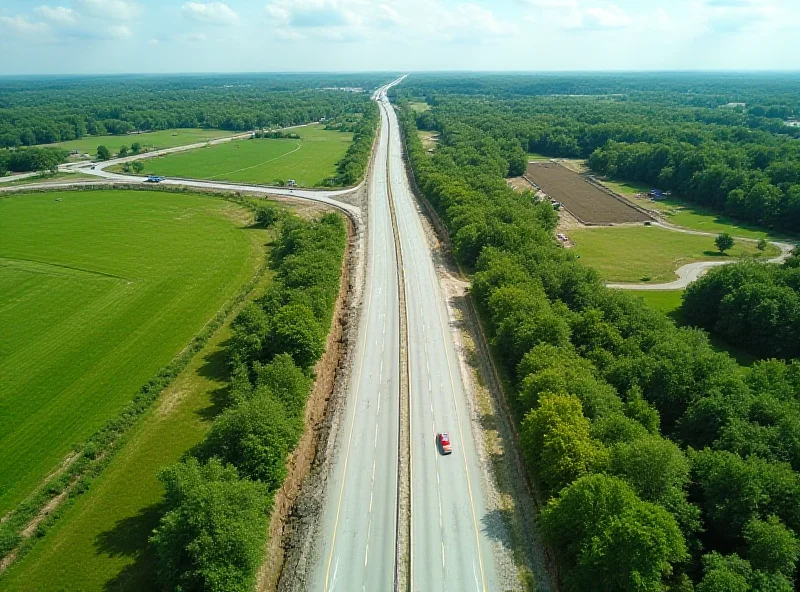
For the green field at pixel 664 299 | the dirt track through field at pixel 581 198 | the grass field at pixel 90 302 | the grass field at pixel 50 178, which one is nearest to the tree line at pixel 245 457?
the grass field at pixel 90 302

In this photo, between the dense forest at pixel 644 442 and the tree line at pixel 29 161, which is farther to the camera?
the tree line at pixel 29 161

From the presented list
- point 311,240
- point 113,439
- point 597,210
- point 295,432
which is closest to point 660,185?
point 597,210

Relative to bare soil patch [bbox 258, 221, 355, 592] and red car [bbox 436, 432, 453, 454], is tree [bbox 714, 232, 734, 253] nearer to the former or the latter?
bare soil patch [bbox 258, 221, 355, 592]

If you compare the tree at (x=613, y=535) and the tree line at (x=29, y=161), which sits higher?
the tree at (x=613, y=535)

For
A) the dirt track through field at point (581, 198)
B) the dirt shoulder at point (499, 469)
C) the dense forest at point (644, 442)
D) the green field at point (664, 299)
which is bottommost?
the dirt track through field at point (581, 198)

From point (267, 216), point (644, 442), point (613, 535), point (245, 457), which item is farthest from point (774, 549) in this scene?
point (267, 216)

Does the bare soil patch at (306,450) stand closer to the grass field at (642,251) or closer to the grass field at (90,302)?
the grass field at (90,302)

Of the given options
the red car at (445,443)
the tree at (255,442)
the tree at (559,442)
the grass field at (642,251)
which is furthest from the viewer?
the grass field at (642,251)

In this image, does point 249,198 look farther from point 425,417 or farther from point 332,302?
point 425,417
